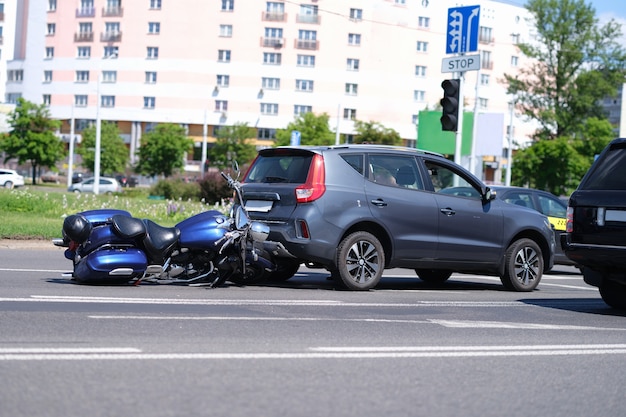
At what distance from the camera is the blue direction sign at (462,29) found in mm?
22406

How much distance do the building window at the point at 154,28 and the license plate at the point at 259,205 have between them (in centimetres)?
7613

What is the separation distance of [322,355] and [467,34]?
16753 mm

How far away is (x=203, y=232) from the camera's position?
11.5 metres

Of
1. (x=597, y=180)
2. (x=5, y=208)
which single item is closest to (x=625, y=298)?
(x=597, y=180)

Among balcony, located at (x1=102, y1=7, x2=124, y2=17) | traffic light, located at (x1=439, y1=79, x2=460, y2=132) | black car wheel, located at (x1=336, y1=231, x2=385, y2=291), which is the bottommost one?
black car wheel, located at (x1=336, y1=231, x2=385, y2=291)

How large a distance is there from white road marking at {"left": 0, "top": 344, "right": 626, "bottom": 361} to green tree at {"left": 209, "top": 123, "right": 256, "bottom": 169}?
253 ft

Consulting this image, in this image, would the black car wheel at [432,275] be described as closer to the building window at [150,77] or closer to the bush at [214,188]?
the bush at [214,188]

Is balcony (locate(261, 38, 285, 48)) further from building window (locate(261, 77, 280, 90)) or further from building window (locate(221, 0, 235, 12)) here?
building window (locate(221, 0, 235, 12))

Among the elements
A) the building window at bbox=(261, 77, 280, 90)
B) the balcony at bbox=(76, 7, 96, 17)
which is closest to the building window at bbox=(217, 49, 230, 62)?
the building window at bbox=(261, 77, 280, 90)

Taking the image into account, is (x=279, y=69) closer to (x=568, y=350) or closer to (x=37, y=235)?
(x=37, y=235)

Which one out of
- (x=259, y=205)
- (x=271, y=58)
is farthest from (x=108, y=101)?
(x=259, y=205)

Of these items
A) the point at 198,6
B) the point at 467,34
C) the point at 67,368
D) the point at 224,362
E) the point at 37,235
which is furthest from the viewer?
the point at 198,6

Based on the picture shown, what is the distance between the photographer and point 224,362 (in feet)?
21.4

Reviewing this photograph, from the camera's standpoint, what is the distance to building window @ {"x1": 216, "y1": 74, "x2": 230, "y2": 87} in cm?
8738
